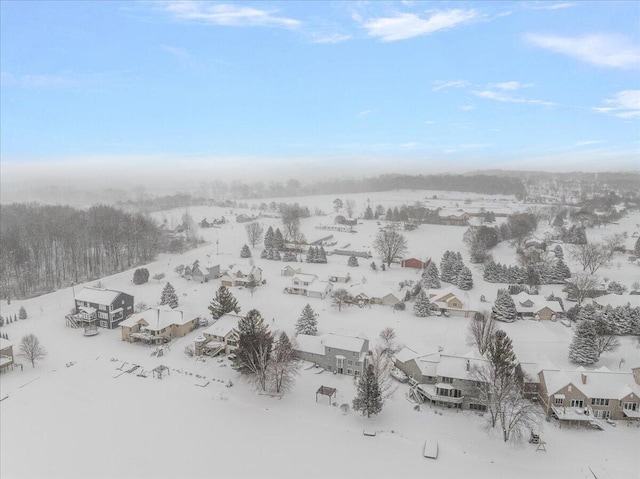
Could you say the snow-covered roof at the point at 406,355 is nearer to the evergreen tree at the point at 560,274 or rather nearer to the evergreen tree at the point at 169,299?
the evergreen tree at the point at 169,299

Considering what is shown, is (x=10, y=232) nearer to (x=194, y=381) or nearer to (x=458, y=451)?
(x=194, y=381)

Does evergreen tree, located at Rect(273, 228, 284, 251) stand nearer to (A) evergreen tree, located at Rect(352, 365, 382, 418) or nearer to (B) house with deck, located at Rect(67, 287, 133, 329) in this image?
(B) house with deck, located at Rect(67, 287, 133, 329)

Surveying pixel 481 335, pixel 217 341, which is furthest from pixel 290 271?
pixel 481 335

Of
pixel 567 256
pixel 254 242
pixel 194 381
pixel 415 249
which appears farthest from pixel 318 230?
pixel 194 381

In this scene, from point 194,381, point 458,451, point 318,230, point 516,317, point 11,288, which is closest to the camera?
point 458,451

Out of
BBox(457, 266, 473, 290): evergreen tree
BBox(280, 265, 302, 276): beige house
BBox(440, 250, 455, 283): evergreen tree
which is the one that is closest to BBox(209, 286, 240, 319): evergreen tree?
BBox(280, 265, 302, 276): beige house

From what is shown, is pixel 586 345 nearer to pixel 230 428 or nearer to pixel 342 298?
pixel 342 298
